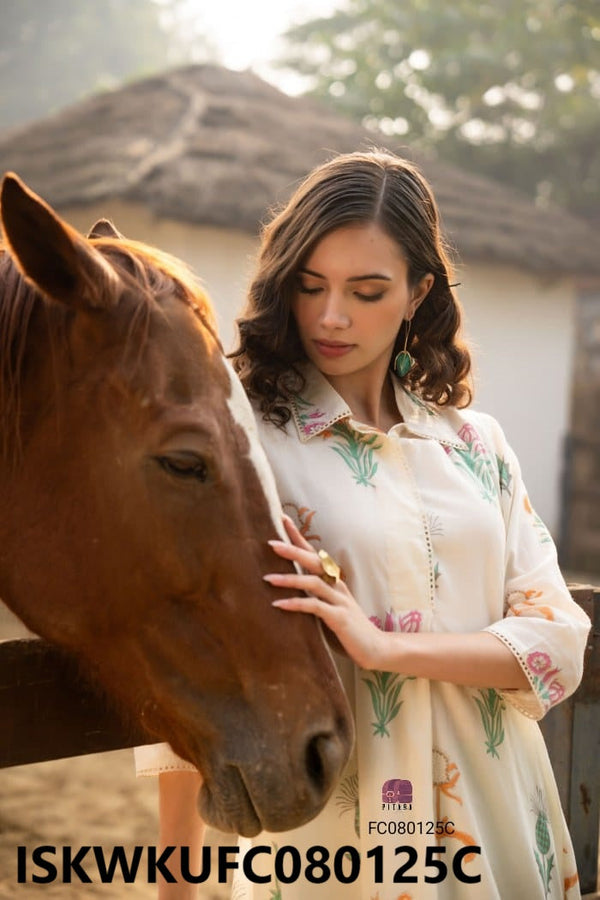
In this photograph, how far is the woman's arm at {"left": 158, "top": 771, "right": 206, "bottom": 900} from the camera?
1.73 meters

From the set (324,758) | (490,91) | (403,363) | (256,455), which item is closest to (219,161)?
(403,363)

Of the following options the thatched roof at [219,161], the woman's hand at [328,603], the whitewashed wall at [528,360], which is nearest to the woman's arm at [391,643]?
the woman's hand at [328,603]

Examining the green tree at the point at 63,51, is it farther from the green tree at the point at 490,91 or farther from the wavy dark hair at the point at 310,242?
the wavy dark hair at the point at 310,242

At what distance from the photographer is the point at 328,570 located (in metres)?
1.53

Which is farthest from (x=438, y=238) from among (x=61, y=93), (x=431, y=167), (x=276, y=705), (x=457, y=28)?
(x=61, y=93)

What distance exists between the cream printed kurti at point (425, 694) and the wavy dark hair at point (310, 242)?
8cm

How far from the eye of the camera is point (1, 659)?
160cm

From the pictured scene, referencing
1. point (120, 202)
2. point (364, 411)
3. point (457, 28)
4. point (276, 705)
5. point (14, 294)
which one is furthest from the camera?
point (457, 28)

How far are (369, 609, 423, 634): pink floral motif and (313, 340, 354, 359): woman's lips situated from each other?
49 cm

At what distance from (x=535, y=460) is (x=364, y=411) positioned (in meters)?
9.08

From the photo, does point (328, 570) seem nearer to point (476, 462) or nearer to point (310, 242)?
point (476, 462)

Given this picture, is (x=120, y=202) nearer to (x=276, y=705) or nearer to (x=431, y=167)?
(x=431, y=167)

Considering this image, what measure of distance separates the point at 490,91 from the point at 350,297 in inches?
631

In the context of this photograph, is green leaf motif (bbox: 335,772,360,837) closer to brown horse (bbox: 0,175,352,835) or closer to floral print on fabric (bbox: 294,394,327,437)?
brown horse (bbox: 0,175,352,835)
